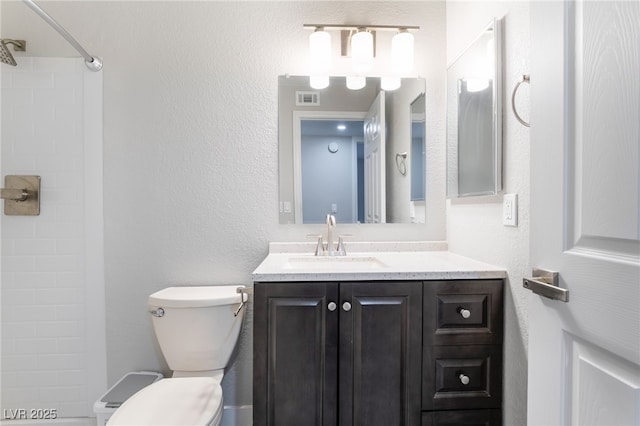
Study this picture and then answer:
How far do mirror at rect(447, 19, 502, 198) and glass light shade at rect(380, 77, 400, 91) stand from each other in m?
0.27

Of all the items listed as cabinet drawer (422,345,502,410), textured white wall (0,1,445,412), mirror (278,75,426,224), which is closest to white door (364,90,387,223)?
mirror (278,75,426,224)

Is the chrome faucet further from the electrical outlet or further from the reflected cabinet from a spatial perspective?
the electrical outlet

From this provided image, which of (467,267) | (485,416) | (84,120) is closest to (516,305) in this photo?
(467,267)

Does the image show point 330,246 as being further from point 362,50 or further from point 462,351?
point 362,50

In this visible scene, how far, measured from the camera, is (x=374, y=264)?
165 centimetres

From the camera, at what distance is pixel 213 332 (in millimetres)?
1512

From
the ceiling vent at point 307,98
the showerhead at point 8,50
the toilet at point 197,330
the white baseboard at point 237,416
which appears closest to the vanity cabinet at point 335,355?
the toilet at point 197,330

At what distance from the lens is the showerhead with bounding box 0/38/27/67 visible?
158cm

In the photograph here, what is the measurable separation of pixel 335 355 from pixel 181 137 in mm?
1347

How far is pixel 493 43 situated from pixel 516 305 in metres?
1.02

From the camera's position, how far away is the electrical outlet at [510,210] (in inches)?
47.4

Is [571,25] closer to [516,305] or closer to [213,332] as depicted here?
[516,305]

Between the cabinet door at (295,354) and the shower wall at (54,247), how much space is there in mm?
1099

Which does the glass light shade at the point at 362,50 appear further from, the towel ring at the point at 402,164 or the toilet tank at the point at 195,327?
the toilet tank at the point at 195,327
